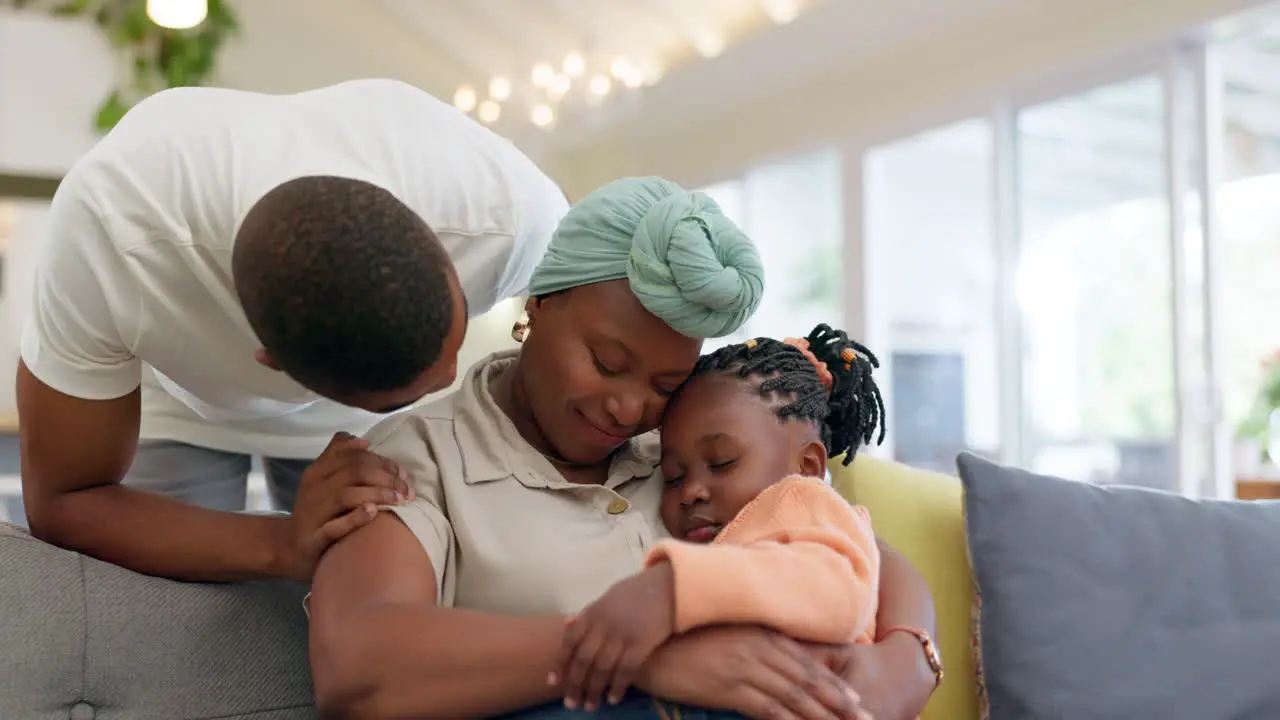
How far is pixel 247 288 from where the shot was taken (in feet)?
3.60

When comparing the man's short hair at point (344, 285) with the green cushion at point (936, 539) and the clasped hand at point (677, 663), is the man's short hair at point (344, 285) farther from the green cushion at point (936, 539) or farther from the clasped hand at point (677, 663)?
the green cushion at point (936, 539)

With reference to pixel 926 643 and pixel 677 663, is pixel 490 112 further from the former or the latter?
pixel 677 663

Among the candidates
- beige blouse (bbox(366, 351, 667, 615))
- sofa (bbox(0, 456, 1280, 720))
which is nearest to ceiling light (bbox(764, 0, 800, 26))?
sofa (bbox(0, 456, 1280, 720))

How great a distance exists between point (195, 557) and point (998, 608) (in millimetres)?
1085

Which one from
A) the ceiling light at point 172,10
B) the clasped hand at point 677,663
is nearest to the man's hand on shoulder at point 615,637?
the clasped hand at point 677,663

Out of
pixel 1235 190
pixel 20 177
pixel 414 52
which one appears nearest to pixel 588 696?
pixel 1235 190

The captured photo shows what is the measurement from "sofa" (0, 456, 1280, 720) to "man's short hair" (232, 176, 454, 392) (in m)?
0.45

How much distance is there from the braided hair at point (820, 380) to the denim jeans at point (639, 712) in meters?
0.46

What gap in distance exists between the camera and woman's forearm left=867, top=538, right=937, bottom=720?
120 centimetres

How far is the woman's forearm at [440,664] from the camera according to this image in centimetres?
108

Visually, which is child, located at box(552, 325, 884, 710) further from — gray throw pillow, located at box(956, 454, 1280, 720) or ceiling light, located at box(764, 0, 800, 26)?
ceiling light, located at box(764, 0, 800, 26)

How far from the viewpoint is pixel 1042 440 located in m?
5.21

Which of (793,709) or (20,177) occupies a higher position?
(20,177)

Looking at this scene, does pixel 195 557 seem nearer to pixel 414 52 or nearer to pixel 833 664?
pixel 833 664
